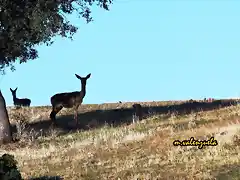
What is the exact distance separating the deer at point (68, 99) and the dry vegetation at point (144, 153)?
28.3ft

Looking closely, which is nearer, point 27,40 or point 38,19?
point 38,19

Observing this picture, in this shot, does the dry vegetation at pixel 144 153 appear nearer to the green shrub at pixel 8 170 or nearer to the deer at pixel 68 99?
the green shrub at pixel 8 170

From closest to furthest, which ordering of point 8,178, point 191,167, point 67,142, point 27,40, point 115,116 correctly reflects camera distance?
1. point 8,178
2. point 191,167
3. point 67,142
4. point 27,40
5. point 115,116

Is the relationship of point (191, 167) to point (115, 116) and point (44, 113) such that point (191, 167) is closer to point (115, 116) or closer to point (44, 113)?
point (115, 116)

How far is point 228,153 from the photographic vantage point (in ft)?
54.3

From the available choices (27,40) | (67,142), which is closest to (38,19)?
(27,40)

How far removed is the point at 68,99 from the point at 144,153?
677 inches

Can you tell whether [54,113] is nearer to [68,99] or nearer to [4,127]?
[68,99]

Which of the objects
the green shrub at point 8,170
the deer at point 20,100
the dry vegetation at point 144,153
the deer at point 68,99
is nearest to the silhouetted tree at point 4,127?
the dry vegetation at point 144,153

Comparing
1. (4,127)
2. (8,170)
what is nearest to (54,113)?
(4,127)

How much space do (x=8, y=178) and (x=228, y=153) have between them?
596cm

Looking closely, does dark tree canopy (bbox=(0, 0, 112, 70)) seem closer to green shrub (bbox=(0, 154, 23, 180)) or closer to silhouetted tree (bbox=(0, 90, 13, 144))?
silhouetted tree (bbox=(0, 90, 13, 144))

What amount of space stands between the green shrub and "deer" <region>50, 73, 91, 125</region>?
1902 cm

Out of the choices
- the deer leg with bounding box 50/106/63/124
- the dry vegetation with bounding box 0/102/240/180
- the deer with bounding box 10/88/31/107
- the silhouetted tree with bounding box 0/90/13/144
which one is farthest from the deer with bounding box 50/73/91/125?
the deer with bounding box 10/88/31/107
